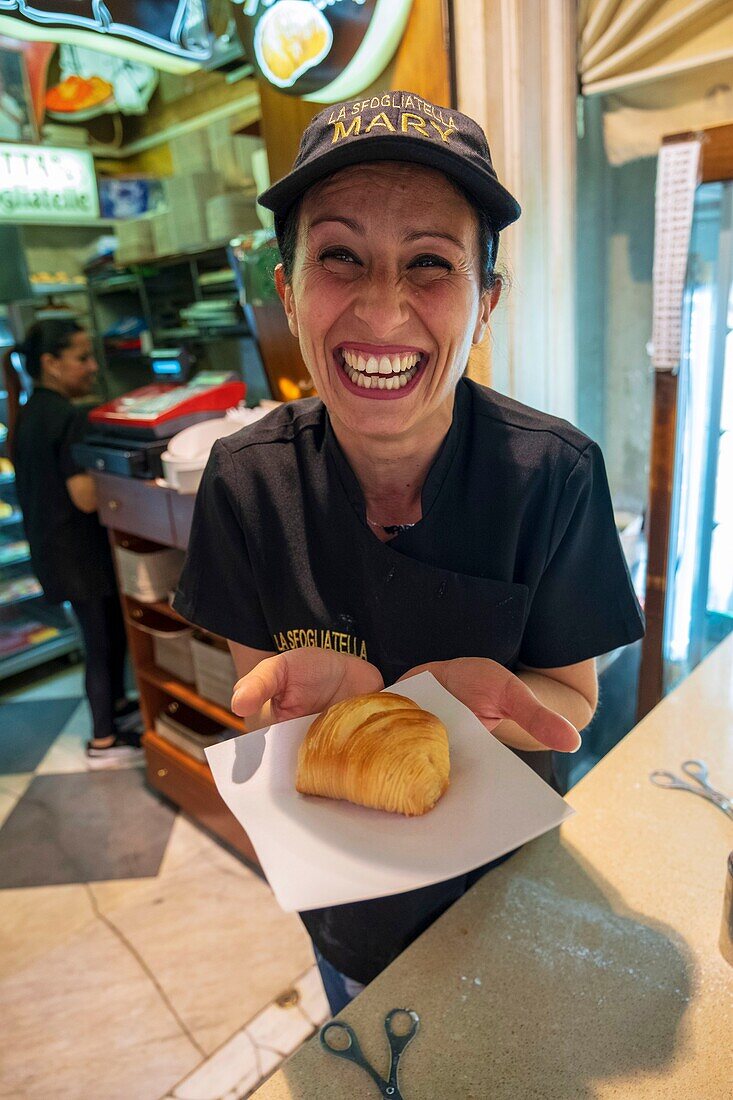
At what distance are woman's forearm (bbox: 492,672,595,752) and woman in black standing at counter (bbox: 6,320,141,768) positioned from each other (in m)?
2.05

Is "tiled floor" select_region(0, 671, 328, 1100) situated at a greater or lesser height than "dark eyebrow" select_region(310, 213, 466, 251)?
lesser

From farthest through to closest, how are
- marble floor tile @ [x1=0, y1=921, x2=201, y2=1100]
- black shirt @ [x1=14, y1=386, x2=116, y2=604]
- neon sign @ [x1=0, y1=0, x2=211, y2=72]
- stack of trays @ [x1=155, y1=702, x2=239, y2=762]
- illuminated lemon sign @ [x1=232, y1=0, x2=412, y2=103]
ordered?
black shirt @ [x1=14, y1=386, x2=116, y2=604] < stack of trays @ [x1=155, y1=702, x2=239, y2=762] < marble floor tile @ [x1=0, y1=921, x2=201, y2=1100] < neon sign @ [x1=0, y1=0, x2=211, y2=72] < illuminated lemon sign @ [x1=232, y1=0, x2=412, y2=103]

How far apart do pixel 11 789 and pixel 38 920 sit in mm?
749

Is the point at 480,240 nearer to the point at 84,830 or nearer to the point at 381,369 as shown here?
the point at 381,369

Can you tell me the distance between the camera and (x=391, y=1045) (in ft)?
2.32

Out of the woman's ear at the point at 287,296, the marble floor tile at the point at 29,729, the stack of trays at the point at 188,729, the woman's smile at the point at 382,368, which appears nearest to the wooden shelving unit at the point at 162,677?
the stack of trays at the point at 188,729

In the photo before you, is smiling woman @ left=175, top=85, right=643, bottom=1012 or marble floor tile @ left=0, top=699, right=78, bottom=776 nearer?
smiling woman @ left=175, top=85, right=643, bottom=1012

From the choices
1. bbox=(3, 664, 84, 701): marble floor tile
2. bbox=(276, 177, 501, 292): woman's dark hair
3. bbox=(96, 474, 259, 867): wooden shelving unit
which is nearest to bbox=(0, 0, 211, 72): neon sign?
bbox=(96, 474, 259, 867): wooden shelving unit

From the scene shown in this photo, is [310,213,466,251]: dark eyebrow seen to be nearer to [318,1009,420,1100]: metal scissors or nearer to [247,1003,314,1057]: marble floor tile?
[318,1009,420,1100]: metal scissors

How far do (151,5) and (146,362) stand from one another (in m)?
2.23

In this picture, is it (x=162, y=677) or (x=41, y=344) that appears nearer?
(x=162, y=677)

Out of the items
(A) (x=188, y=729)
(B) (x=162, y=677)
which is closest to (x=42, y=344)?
(B) (x=162, y=677)

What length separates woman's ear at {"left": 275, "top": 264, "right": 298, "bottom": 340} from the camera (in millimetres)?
843

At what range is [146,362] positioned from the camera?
3.85 m
